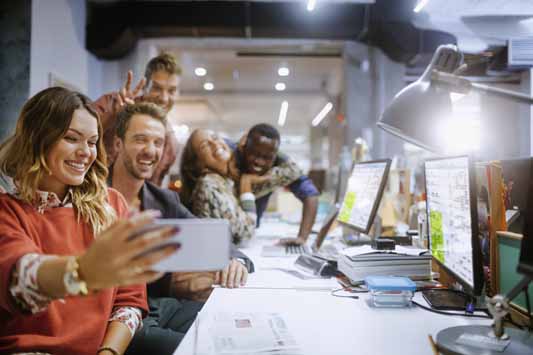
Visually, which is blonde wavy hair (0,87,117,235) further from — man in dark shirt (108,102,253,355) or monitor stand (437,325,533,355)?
monitor stand (437,325,533,355)

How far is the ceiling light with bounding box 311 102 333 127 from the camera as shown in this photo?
10134 mm

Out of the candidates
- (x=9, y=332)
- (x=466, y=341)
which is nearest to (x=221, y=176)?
(x=9, y=332)

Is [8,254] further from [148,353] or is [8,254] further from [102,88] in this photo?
[102,88]

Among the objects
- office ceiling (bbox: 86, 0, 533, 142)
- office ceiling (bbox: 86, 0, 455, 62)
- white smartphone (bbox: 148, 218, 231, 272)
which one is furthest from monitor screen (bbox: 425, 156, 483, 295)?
office ceiling (bbox: 86, 0, 455, 62)

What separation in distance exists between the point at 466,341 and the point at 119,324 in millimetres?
930

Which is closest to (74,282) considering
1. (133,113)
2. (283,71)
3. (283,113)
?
(133,113)

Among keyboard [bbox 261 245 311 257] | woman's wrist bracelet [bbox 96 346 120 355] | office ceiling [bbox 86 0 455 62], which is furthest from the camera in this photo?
office ceiling [bbox 86 0 455 62]

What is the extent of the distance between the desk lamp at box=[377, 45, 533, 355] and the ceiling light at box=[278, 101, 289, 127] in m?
9.74

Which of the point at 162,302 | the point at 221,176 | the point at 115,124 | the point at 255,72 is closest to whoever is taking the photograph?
the point at 162,302

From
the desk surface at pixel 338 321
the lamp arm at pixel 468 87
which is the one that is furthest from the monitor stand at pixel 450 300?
the lamp arm at pixel 468 87

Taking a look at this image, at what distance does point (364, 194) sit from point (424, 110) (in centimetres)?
93

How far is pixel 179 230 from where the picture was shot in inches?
28.2

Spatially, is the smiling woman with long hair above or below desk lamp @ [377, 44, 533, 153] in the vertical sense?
below

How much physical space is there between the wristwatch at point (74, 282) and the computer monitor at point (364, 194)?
133cm
